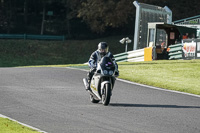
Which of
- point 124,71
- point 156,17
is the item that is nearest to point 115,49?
point 156,17

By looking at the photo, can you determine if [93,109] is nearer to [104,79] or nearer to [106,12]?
[104,79]

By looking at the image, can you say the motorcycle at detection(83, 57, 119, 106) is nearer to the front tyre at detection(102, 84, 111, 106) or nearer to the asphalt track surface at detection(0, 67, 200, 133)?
the front tyre at detection(102, 84, 111, 106)

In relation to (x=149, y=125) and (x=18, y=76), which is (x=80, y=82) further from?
(x=149, y=125)

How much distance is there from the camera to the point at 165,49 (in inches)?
1289

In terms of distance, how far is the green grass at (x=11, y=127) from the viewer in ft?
31.1

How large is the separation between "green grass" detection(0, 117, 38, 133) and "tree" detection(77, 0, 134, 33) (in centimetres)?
4320

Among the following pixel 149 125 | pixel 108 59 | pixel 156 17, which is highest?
pixel 156 17

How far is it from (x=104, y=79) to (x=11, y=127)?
164 inches

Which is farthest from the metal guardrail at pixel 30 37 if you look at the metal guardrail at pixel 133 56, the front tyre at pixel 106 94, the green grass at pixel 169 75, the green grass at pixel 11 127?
the green grass at pixel 11 127

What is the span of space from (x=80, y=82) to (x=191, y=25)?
1884cm

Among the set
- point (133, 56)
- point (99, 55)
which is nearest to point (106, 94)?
point (99, 55)

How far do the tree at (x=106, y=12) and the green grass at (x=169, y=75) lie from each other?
25300 millimetres

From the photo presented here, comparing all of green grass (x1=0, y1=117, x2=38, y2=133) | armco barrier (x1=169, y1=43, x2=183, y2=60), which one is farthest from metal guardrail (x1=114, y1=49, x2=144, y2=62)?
green grass (x1=0, y1=117, x2=38, y2=133)

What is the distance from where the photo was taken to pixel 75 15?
59.7 metres
